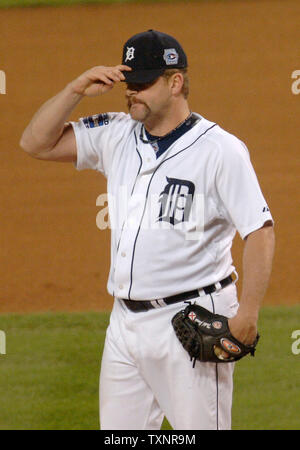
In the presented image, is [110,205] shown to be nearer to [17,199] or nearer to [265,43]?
[17,199]

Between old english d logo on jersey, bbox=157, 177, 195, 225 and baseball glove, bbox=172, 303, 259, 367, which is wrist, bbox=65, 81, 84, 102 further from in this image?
baseball glove, bbox=172, 303, 259, 367

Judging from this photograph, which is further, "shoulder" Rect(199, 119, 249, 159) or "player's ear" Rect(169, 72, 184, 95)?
"player's ear" Rect(169, 72, 184, 95)

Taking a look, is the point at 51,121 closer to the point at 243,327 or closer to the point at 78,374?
the point at 243,327

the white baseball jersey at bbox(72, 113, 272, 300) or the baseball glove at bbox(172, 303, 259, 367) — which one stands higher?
the white baseball jersey at bbox(72, 113, 272, 300)

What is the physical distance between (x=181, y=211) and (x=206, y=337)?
1.62 feet

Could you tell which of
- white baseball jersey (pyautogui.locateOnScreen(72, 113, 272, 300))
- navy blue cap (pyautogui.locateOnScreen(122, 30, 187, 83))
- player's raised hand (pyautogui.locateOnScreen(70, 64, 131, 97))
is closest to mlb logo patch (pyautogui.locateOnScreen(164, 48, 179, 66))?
navy blue cap (pyautogui.locateOnScreen(122, 30, 187, 83))

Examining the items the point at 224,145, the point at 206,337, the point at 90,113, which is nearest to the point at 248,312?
the point at 206,337

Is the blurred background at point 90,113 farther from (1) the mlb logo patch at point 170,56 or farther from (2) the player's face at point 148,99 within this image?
(1) the mlb logo patch at point 170,56

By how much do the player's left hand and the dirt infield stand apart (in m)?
3.15

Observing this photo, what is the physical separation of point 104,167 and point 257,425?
1.91 m

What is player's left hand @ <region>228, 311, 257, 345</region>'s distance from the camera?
3.34 meters

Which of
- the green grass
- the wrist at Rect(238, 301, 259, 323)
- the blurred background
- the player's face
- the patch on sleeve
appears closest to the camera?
the wrist at Rect(238, 301, 259, 323)

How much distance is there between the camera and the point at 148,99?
3.55 meters

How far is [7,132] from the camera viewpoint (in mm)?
8867
